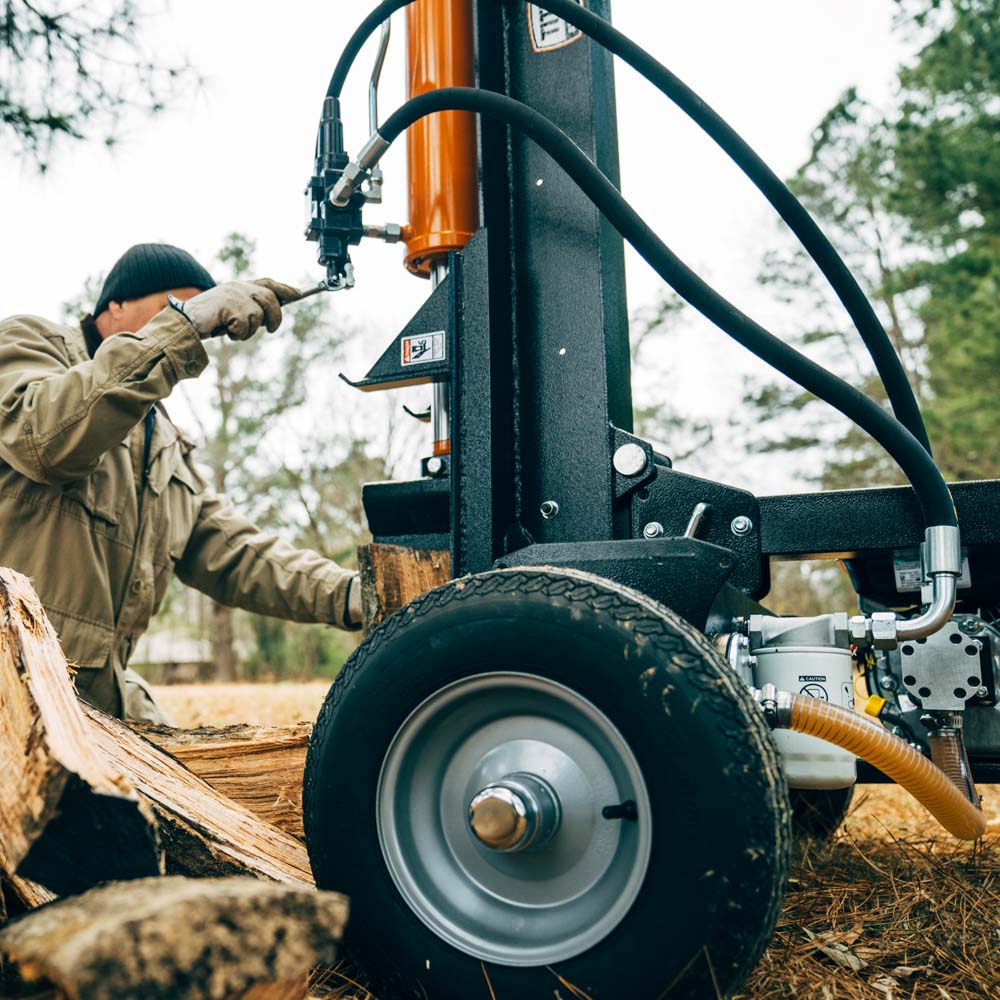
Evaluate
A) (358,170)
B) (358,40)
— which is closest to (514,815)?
(358,170)

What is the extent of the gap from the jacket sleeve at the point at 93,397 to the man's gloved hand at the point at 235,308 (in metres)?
0.04

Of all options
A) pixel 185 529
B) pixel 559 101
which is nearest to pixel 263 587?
pixel 185 529

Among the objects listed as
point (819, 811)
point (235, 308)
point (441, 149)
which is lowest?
point (819, 811)

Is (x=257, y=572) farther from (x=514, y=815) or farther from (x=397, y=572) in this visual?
(x=514, y=815)

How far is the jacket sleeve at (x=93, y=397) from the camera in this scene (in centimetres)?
241

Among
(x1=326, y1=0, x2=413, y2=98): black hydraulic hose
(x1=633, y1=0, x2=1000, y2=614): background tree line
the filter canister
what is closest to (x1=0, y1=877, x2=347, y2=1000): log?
the filter canister

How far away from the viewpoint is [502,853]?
4.36 feet

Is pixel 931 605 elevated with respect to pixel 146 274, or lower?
lower

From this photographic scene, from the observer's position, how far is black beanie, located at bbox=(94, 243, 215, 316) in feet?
10.0

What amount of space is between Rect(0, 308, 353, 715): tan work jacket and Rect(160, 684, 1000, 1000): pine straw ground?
4.98 ft

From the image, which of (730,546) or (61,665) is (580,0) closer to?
(730,546)

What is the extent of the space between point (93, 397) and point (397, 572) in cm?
89

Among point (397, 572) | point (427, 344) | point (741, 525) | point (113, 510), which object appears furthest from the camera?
point (113, 510)

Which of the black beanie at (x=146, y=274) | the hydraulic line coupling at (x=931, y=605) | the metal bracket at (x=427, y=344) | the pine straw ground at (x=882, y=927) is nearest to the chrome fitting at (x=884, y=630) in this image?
the hydraulic line coupling at (x=931, y=605)
